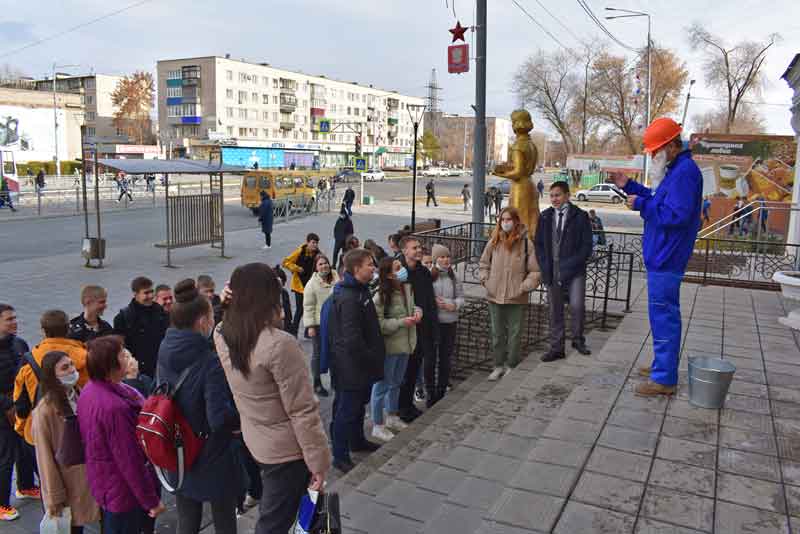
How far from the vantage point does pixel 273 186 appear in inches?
1147

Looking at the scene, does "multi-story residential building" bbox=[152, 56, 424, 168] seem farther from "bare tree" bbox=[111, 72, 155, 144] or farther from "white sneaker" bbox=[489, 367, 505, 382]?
"white sneaker" bbox=[489, 367, 505, 382]

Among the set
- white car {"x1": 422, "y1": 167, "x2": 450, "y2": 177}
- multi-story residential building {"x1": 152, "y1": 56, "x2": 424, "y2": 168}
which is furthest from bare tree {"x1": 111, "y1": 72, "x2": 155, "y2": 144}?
white car {"x1": 422, "y1": 167, "x2": 450, "y2": 177}

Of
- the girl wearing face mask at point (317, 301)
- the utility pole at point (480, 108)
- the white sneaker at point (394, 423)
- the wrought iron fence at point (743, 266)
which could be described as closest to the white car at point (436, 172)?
the utility pole at point (480, 108)

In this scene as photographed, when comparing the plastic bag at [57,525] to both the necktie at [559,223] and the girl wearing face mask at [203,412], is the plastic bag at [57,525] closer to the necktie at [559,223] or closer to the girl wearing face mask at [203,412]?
the girl wearing face mask at [203,412]

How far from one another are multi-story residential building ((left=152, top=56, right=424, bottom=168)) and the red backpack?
65824 mm

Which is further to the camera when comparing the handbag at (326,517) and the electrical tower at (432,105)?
the electrical tower at (432,105)

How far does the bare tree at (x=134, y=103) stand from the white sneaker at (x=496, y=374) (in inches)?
2869

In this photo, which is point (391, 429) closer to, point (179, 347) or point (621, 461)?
point (621, 461)

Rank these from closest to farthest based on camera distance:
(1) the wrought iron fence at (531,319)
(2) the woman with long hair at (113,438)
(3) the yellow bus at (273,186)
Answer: (2) the woman with long hair at (113,438)
(1) the wrought iron fence at (531,319)
(3) the yellow bus at (273,186)

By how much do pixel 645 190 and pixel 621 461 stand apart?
1.98 metres

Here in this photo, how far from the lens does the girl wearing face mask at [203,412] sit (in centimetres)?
291

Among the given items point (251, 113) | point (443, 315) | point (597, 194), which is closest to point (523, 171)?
point (443, 315)

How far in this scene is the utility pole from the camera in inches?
499

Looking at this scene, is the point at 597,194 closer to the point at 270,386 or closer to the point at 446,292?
the point at 446,292
